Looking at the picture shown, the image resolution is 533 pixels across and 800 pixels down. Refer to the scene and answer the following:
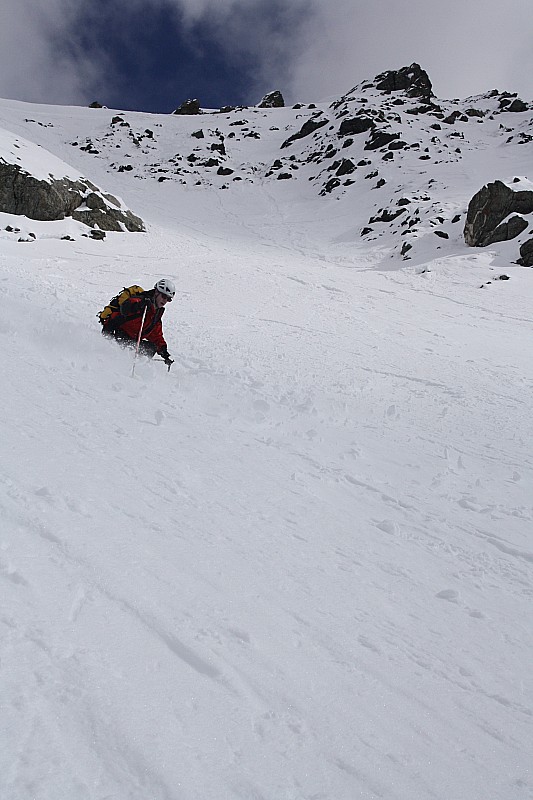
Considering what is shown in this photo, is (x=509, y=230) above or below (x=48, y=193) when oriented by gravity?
above

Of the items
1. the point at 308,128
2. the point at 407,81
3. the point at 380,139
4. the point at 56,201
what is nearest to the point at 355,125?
the point at 380,139

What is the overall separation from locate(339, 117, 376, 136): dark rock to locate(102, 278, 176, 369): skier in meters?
58.2

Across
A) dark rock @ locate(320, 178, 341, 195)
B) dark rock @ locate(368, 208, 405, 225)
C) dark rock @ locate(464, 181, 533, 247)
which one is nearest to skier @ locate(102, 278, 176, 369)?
dark rock @ locate(464, 181, 533, 247)

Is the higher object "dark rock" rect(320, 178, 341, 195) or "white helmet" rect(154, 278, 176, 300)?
"dark rock" rect(320, 178, 341, 195)

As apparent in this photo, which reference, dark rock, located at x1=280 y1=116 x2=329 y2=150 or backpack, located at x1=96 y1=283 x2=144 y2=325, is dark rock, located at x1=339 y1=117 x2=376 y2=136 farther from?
backpack, located at x1=96 y1=283 x2=144 y2=325

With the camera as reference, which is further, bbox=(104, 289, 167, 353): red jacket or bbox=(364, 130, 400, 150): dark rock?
bbox=(364, 130, 400, 150): dark rock

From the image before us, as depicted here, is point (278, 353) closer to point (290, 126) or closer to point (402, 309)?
point (402, 309)

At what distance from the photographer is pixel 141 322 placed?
643cm

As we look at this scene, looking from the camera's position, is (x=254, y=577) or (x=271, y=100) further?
(x=271, y=100)

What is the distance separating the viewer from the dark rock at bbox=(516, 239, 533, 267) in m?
21.0

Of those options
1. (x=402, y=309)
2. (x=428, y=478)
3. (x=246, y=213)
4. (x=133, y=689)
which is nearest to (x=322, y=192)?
(x=246, y=213)

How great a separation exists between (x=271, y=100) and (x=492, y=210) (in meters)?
81.8

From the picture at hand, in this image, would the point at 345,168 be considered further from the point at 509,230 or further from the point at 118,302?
the point at 118,302

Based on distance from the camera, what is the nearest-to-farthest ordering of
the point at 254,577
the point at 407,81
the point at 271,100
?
the point at 254,577
the point at 407,81
the point at 271,100
